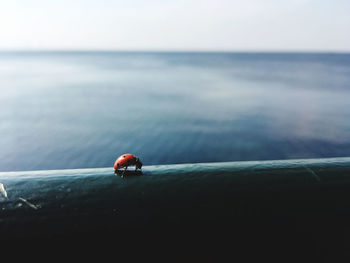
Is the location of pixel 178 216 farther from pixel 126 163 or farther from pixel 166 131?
pixel 166 131

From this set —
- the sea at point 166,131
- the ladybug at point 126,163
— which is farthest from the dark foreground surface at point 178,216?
the sea at point 166,131

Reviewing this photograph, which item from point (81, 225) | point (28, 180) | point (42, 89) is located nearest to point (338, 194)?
point (81, 225)

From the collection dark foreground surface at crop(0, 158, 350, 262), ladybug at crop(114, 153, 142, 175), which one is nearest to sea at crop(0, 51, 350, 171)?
ladybug at crop(114, 153, 142, 175)

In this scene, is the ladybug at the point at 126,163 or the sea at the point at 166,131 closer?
the ladybug at the point at 126,163

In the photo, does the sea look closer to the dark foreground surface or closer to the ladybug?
the ladybug

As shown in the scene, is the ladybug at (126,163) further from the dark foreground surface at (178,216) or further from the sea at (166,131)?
the sea at (166,131)

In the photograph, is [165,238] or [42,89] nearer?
[165,238]

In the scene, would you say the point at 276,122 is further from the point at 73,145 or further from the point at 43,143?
the point at 43,143

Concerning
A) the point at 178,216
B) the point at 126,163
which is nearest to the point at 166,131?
the point at 126,163

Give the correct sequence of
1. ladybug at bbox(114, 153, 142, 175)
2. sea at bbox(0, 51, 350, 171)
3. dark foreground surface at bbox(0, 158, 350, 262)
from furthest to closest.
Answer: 1. sea at bbox(0, 51, 350, 171)
2. ladybug at bbox(114, 153, 142, 175)
3. dark foreground surface at bbox(0, 158, 350, 262)
